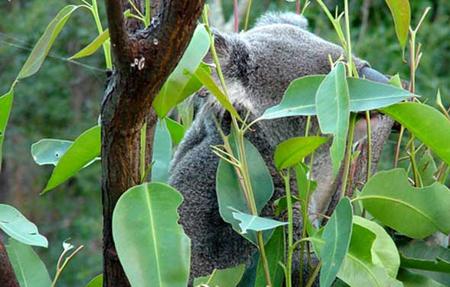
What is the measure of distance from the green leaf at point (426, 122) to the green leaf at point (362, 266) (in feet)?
0.64

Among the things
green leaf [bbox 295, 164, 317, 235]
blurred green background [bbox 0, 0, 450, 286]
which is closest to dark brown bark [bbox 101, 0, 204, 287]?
green leaf [bbox 295, 164, 317, 235]

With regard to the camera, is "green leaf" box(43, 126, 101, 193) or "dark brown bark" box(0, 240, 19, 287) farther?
"green leaf" box(43, 126, 101, 193)

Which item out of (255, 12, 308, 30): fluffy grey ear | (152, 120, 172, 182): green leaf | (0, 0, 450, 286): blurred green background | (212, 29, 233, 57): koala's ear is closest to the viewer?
(152, 120, 172, 182): green leaf

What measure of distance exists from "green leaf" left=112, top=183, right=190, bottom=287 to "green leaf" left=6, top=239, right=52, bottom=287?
37 cm

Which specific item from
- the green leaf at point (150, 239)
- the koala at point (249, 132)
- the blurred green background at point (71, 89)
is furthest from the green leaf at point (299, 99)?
the blurred green background at point (71, 89)

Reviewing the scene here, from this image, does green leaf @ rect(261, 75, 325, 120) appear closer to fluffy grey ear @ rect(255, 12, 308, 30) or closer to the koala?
the koala

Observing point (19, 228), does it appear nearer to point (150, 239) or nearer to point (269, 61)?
point (150, 239)

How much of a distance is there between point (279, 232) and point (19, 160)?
161 inches

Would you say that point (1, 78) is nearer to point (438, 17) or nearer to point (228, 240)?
point (438, 17)

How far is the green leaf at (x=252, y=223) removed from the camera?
146cm

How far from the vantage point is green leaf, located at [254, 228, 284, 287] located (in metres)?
1.59

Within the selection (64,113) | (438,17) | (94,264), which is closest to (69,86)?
(64,113)

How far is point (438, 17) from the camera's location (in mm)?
5340

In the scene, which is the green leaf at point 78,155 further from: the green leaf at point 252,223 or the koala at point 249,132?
the koala at point 249,132
